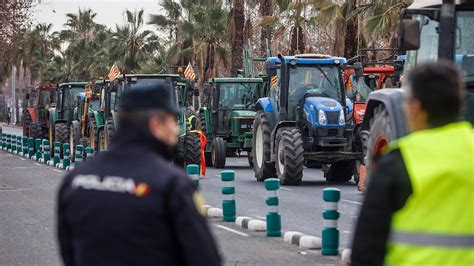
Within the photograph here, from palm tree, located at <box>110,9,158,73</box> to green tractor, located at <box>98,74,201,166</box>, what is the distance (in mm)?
45169

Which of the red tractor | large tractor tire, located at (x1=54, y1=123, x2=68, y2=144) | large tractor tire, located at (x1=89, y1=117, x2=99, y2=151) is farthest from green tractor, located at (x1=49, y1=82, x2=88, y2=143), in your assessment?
large tractor tire, located at (x1=89, y1=117, x2=99, y2=151)

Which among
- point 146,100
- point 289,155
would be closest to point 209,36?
point 289,155

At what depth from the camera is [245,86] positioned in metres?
36.7

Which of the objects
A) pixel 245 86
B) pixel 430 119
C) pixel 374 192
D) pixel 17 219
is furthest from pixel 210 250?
pixel 245 86

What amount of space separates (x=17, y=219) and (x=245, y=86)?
17765 millimetres

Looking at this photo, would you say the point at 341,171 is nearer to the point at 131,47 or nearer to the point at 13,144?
the point at 13,144

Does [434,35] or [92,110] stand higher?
[434,35]

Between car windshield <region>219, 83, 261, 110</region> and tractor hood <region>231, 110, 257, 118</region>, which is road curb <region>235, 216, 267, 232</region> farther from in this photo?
car windshield <region>219, 83, 261, 110</region>

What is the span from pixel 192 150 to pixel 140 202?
2566 centimetres

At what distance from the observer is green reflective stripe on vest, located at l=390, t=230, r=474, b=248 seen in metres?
4.67

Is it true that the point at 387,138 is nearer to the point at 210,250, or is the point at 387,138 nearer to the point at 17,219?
the point at 210,250

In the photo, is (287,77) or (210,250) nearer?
(210,250)

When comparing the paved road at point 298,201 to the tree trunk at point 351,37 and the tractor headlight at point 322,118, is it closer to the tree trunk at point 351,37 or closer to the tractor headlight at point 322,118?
the tractor headlight at point 322,118

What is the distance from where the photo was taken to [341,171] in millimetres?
27938
